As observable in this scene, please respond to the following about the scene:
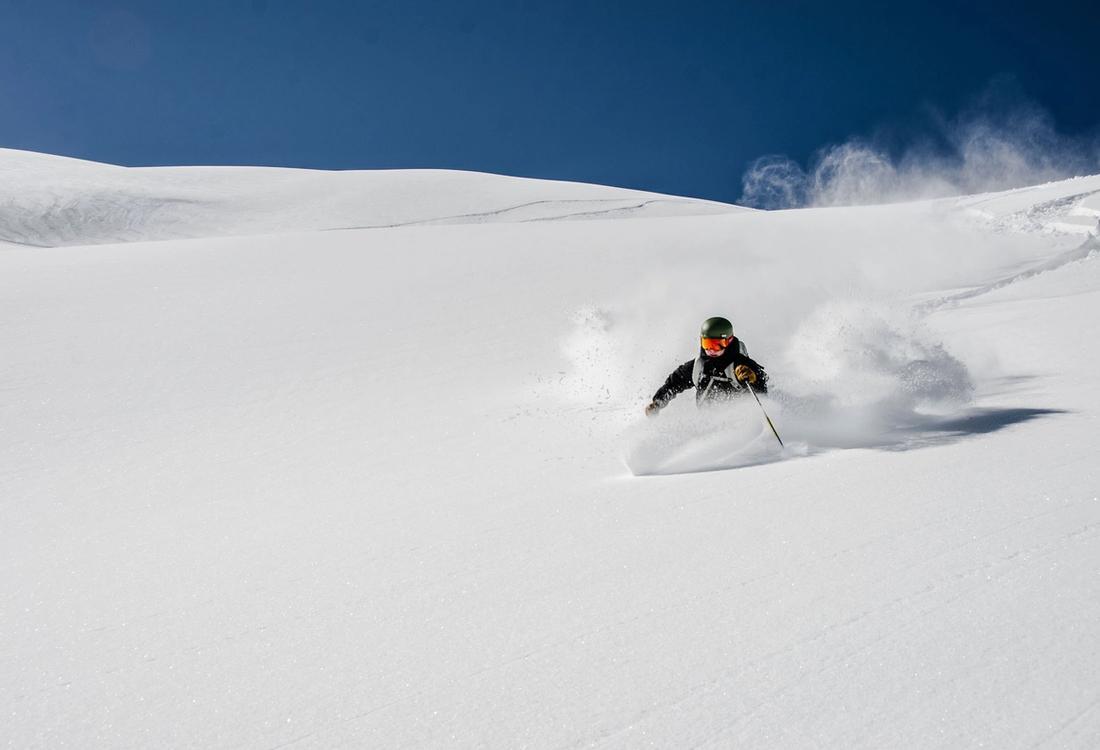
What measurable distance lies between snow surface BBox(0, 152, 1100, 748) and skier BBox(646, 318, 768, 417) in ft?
0.95

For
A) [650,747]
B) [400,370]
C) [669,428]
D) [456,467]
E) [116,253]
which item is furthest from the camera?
[116,253]

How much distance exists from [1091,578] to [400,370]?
8202 millimetres

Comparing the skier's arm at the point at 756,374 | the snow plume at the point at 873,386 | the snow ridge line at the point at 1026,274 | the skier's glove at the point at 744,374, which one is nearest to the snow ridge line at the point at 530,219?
the snow ridge line at the point at 1026,274

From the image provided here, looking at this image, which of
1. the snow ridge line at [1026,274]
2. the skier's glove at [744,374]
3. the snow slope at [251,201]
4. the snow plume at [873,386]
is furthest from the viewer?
the snow slope at [251,201]

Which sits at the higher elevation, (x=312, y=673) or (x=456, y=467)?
(x=456, y=467)

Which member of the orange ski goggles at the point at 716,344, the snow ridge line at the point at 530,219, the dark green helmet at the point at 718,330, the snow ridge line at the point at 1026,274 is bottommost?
the orange ski goggles at the point at 716,344

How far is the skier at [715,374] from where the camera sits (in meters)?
5.65

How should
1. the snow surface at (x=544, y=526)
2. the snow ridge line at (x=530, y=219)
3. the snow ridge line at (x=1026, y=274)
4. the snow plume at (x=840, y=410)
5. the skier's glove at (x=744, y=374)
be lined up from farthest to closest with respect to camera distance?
the snow ridge line at (x=530, y=219) < the snow ridge line at (x=1026, y=274) < the skier's glove at (x=744, y=374) < the snow plume at (x=840, y=410) < the snow surface at (x=544, y=526)

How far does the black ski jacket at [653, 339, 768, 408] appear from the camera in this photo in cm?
567

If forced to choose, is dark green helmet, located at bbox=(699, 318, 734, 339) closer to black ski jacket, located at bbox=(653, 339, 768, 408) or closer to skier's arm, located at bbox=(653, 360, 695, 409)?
black ski jacket, located at bbox=(653, 339, 768, 408)

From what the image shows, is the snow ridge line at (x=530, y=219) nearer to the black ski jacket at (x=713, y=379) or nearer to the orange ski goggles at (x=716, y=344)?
the black ski jacket at (x=713, y=379)

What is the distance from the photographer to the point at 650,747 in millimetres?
1873

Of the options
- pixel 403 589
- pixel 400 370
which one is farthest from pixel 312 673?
pixel 400 370

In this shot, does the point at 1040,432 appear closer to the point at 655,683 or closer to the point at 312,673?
the point at 655,683
